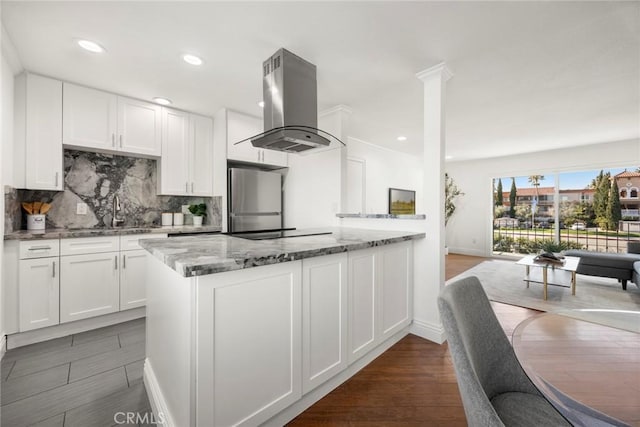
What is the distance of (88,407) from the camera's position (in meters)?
1.53

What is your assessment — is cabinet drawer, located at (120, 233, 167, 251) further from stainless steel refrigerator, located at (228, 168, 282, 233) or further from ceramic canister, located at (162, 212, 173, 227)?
stainless steel refrigerator, located at (228, 168, 282, 233)

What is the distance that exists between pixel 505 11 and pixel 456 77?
885 millimetres

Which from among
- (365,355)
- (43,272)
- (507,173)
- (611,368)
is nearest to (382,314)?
(365,355)

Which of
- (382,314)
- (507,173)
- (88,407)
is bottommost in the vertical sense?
(88,407)

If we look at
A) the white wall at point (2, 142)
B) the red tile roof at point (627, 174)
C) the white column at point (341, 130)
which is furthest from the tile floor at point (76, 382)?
the red tile roof at point (627, 174)

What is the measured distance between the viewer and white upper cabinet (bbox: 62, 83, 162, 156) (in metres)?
2.58

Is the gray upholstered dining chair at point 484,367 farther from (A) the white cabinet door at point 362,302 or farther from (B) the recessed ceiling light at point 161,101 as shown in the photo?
(B) the recessed ceiling light at point 161,101

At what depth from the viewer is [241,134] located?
11.2ft

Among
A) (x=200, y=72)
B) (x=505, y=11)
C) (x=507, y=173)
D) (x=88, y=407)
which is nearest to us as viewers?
(x=88, y=407)

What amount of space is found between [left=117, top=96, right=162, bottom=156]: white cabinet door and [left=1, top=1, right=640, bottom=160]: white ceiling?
6.5 inches

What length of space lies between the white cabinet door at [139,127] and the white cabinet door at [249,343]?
2667 millimetres

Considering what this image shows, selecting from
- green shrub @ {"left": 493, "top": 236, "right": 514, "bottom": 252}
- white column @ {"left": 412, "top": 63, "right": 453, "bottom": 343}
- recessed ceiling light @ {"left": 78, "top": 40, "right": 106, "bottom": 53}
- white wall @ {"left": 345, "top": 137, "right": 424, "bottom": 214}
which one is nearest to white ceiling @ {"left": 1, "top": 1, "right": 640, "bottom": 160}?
recessed ceiling light @ {"left": 78, "top": 40, "right": 106, "bottom": 53}

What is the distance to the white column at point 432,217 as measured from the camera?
2.28 metres

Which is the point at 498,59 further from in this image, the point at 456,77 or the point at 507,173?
the point at 507,173
